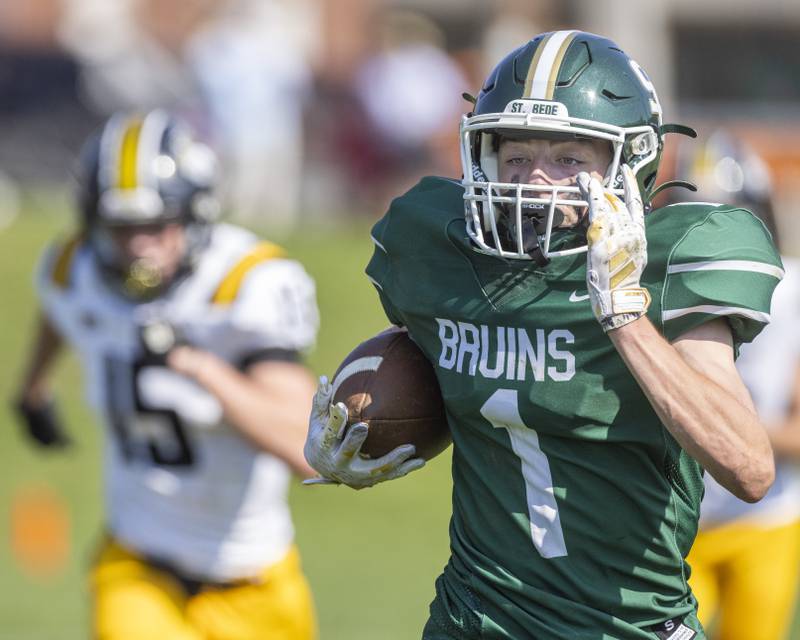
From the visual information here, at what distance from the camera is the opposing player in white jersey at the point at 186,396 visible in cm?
423

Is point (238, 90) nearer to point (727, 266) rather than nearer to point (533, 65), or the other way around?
point (533, 65)

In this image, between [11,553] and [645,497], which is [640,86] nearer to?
[645,497]

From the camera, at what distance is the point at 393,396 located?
118 inches

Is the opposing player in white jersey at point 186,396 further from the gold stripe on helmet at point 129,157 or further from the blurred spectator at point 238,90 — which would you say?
the blurred spectator at point 238,90

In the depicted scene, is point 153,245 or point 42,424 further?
point 42,424

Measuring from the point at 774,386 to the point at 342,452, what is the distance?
2.31 metres

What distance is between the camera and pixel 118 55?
13094 millimetres

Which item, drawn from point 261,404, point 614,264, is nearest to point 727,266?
point 614,264

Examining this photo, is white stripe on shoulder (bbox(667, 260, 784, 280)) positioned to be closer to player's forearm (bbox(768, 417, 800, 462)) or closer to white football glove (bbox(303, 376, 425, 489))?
white football glove (bbox(303, 376, 425, 489))

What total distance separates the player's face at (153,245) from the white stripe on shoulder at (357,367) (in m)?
1.37

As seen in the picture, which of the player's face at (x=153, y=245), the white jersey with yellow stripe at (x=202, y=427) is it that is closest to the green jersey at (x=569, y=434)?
the white jersey with yellow stripe at (x=202, y=427)

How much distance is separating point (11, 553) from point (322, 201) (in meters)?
6.03

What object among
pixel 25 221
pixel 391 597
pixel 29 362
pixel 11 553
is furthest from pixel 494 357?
pixel 25 221

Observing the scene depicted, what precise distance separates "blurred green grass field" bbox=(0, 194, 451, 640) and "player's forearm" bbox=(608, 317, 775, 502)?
3.13m
